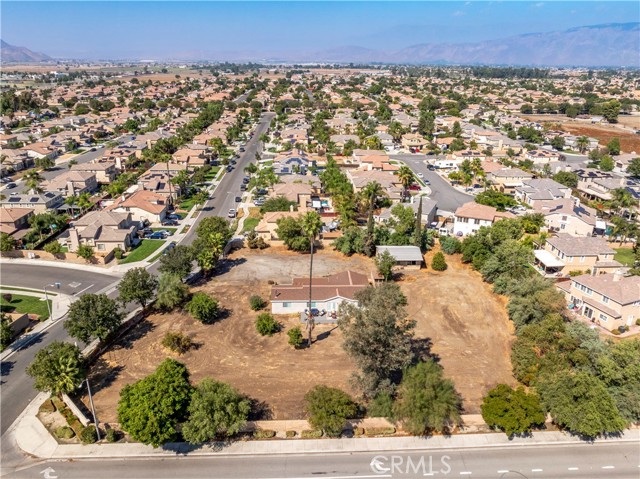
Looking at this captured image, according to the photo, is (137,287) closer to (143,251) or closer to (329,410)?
(143,251)

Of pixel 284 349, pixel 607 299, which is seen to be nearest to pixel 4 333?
pixel 284 349

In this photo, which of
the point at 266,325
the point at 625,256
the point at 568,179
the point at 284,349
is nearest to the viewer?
the point at 284,349

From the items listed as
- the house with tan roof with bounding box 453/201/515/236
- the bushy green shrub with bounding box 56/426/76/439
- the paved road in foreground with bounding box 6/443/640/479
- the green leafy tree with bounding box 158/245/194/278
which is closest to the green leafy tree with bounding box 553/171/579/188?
the house with tan roof with bounding box 453/201/515/236

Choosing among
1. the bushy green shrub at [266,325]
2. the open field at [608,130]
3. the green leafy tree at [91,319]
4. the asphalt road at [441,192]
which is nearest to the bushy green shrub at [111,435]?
the green leafy tree at [91,319]

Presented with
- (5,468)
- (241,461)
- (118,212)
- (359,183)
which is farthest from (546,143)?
(5,468)

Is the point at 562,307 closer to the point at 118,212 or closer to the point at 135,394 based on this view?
the point at 135,394

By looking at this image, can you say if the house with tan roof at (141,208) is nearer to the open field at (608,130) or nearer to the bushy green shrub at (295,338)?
the bushy green shrub at (295,338)
